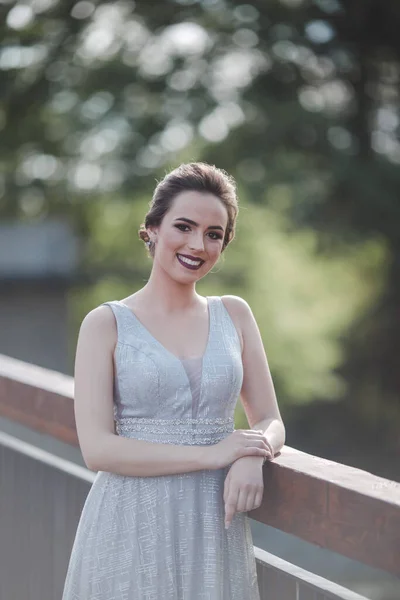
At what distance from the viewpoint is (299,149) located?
14.4 metres

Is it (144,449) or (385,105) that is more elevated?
(385,105)

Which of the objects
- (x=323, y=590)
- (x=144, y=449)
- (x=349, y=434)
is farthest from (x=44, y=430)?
(x=349, y=434)

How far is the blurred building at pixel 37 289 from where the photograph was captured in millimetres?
24062

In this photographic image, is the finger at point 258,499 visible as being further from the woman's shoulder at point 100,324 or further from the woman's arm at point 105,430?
the woman's shoulder at point 100,324

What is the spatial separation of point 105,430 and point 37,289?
2418 cm

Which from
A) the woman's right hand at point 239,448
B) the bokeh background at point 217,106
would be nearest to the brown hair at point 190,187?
the woman's right hand at point 239,448

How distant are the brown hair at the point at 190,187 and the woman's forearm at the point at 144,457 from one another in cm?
56

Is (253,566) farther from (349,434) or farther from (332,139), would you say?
(349,434)

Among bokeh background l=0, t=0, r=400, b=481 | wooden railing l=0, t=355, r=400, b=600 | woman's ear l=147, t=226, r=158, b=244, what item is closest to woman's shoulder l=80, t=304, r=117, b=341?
woman's ear l=147, t=226, r=158, b=244

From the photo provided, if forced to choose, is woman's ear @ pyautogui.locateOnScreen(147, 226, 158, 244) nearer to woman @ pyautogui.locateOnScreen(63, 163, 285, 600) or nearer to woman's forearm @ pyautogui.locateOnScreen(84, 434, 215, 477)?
woman @ pyautogui.locateOnScreen(63, 163, 285, 600)

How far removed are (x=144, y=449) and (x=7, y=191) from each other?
1327 cm

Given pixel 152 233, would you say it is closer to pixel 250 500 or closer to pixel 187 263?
pixel 187 263

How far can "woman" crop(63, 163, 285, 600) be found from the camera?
6.66 feet

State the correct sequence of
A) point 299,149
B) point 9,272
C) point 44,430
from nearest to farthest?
point 44,430 → point 299,149 → point 9,272
